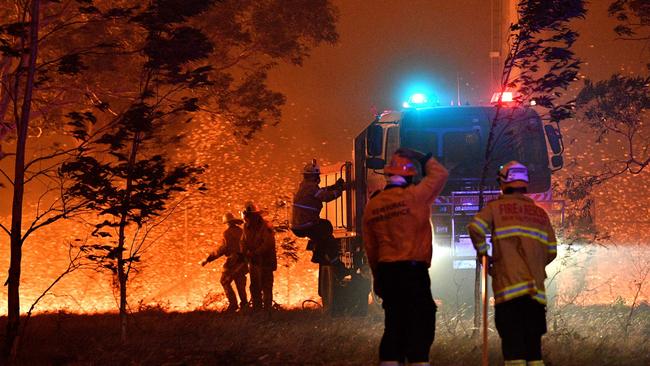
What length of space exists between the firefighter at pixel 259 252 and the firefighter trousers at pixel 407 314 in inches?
349

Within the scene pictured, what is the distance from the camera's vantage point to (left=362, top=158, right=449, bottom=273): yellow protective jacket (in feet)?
24.9

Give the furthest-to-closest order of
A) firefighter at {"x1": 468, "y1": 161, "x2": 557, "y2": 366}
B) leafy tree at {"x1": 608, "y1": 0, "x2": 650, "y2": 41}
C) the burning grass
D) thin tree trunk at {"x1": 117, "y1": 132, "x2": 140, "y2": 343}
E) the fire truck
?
1. leafy tree at {"x1": 608, "y1": 0, "x2": 650, "y2": 41}
2. the fire truck
3. thin tree trunk at {"x1": 117, "y1": 132, "x2": 140, "y2": 343}
4. the burning grass
5. firefighter at {"x1": 468, "y1": 161, "x2": 557, "y2": 366}

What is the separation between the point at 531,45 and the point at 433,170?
375 centimetres

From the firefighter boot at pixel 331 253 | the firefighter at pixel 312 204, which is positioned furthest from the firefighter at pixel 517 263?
the firefighter boot at pixel 331 253

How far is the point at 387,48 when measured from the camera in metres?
34.6

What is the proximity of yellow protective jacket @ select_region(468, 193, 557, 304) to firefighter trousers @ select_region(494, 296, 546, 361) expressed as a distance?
0.06m

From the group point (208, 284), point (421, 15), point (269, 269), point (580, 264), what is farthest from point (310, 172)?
point (421, 15)

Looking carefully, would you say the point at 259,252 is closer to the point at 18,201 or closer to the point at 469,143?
the point at 469,143

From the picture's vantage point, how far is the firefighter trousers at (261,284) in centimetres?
1650

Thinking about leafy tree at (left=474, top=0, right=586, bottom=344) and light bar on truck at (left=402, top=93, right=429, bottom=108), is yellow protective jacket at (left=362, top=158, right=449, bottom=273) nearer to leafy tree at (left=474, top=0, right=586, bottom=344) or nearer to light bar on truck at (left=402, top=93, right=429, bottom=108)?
leafy tree at (left=474, top=0, right=586, bottom=344)

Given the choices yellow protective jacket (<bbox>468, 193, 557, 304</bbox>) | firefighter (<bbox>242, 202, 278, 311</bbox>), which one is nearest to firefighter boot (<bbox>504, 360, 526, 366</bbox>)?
yellow protective jacket (<bbox>468, 193, 557, 304</bbox>)

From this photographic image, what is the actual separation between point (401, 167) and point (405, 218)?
1.20ft

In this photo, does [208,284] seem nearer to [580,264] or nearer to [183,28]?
[580,264]

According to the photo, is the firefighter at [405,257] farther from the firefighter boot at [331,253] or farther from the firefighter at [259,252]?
the firefighter at [259,252]
